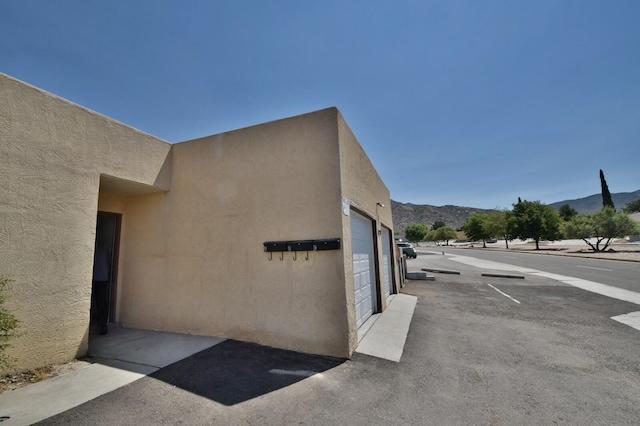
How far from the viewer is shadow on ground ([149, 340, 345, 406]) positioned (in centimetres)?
333

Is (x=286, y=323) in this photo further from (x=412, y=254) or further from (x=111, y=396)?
(x=412, y=254)

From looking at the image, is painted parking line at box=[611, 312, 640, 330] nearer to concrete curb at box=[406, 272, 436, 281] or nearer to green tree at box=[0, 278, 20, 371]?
concrete curb at box=[406, 272, 436, 281]

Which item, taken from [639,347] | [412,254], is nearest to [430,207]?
[412,254]

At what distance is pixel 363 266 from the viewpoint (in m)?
6.21

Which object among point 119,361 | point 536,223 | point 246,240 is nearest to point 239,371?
point 119,361

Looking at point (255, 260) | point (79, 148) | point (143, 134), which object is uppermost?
point (143, 134)

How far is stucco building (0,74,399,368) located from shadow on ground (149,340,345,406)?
0.92ft

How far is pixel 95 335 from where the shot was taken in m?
5.36

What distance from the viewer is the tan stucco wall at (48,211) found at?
3775 millimetres

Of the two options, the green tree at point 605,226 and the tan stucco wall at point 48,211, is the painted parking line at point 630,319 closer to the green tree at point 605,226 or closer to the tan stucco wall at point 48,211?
the tan stucco wall at point 48,211

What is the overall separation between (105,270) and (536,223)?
158ft

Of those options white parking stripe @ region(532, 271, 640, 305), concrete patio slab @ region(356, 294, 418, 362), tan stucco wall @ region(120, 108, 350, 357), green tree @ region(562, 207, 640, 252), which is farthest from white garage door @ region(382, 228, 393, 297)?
green tree @ region(562, 207, 640, 252)

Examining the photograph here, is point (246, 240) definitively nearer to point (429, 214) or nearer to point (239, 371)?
point (239, 371)

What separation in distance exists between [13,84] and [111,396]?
462 centimetres
